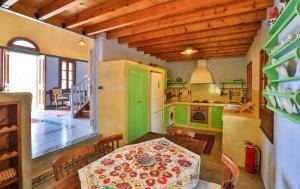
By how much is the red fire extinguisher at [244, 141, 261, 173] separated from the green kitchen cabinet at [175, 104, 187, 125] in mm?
2607

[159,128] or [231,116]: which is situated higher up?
[231,116]

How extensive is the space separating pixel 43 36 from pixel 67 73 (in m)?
1.80

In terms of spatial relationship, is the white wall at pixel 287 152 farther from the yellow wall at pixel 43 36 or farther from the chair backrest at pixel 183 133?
the yellow wall at pixel 43 36

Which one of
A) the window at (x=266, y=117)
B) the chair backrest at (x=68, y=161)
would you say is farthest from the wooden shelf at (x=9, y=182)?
the window at (x=266, y=117)

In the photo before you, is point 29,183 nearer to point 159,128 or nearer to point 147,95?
point 147,95

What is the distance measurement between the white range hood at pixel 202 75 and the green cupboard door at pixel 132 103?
2.63 meters

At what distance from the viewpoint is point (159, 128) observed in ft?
12.5

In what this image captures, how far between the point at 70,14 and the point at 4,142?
6.14 feet

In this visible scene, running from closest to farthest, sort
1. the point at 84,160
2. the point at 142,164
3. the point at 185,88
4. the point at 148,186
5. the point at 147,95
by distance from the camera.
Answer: the point at 148,186
the point at 142,164
the point at 84,160
the point at 147,95
the point at 185,88

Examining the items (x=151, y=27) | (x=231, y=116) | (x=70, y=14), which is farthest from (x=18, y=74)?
(x=231, y=116)

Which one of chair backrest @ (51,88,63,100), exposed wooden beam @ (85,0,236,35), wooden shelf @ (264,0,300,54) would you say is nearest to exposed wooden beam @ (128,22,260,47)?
exposed wooden beam @ (85,0,236,35)

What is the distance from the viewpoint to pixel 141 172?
1.12m

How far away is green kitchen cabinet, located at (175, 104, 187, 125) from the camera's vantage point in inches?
199

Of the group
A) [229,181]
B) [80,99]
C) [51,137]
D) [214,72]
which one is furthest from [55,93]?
[229,181]
